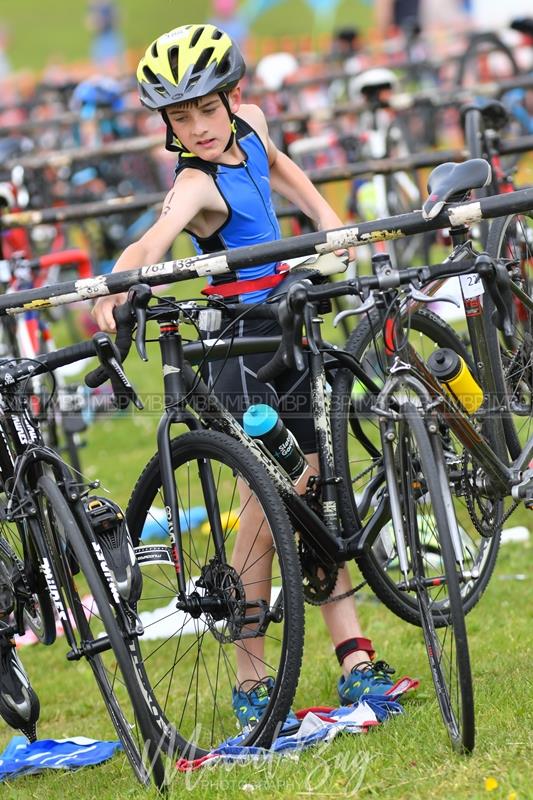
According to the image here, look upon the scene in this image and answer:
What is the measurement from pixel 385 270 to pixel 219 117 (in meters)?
0.91

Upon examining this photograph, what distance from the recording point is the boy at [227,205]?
454cm

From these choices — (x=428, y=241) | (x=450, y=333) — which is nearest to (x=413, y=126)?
(x=428, y=241)

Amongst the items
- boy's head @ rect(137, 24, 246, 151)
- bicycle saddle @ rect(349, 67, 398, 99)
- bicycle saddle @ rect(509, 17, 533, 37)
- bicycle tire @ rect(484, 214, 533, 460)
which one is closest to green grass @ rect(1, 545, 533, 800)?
bicycle tire @ rect(484, 214, 533, 460)

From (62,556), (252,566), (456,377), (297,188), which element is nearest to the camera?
(62,556)

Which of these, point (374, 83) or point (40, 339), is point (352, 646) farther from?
point (374, 83)

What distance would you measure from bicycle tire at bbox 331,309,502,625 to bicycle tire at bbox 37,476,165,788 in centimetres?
91

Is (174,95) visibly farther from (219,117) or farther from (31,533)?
(31,533)

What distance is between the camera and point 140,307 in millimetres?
4160

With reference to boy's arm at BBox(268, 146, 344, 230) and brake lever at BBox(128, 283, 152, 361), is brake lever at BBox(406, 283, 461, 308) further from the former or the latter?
boy's arm at BBox(268, 146, 344, 230)

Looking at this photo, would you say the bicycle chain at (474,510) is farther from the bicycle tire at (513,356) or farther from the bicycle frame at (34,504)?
the bicycle frame at (34,504)

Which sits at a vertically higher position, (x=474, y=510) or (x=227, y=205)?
(x=227, y=205)

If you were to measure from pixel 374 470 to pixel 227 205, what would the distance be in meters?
1.03

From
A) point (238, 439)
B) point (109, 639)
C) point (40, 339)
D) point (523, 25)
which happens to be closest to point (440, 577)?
point (238, 439)

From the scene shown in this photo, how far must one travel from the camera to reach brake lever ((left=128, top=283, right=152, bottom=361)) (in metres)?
4.11
